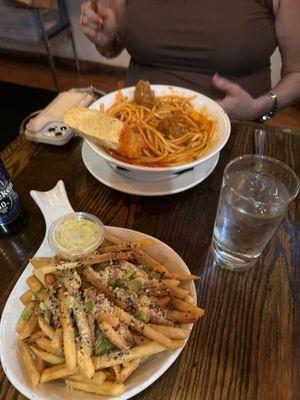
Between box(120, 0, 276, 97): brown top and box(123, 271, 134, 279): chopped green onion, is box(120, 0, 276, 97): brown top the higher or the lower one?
the higher one

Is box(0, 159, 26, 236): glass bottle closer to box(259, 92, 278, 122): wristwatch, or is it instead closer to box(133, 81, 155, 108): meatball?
box(133, 81, 155, 108): meatball

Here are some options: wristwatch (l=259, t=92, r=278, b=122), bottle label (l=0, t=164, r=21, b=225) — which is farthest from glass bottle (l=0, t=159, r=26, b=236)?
wristwatch (l=259, t=92, r=278, b=122)

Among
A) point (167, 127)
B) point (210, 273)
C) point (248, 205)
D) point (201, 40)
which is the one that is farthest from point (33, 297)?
point (201, 40)

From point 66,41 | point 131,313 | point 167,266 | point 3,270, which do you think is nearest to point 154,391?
point 131,313

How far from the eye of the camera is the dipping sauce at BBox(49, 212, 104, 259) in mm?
785

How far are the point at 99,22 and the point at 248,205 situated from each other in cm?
122

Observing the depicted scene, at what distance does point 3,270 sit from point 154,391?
19.4 inches

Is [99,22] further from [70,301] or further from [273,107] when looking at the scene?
[70,301]

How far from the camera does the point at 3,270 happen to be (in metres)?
0.87

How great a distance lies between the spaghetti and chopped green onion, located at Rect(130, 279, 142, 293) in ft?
1.47

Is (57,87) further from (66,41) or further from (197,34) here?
(197,34)

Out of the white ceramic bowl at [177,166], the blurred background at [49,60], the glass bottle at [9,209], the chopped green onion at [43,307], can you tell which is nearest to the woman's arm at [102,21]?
the white ceramic bowl at [177,166]

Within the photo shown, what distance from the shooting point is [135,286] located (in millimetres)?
704

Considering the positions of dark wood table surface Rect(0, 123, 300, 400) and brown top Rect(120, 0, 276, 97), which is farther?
brown top Rect(120, 0, 276, 97)
